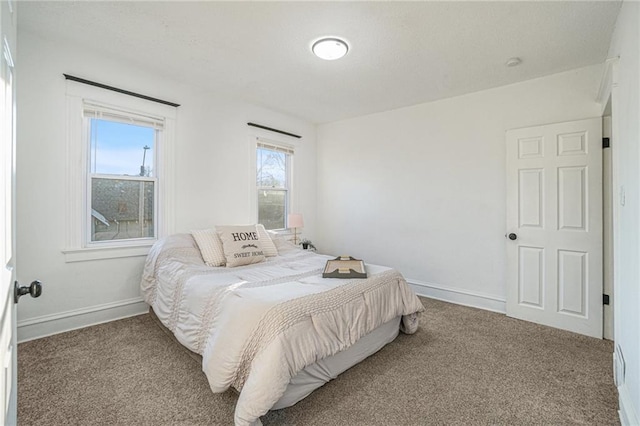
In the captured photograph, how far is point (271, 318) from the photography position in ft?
5.39

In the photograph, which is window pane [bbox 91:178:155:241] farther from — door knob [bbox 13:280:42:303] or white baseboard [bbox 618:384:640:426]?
white baseboard [bbox 618:384:640:426]

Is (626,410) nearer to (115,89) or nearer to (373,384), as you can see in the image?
(373,384)

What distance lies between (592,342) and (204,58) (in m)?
4.46

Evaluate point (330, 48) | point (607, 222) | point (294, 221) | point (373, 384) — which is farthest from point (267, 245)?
point (607, 222)

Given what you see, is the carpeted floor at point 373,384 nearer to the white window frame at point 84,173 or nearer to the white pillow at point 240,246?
the white window frame at point 84,173

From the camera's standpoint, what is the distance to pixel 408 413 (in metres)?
1.70

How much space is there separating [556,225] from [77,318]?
4763 mm

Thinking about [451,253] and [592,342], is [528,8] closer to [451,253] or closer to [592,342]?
[451,253]

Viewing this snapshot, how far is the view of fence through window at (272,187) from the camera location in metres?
4.32

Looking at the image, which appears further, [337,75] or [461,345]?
[337,75]

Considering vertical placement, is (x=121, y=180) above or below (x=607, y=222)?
above

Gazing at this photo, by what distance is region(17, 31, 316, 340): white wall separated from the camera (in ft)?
8.09

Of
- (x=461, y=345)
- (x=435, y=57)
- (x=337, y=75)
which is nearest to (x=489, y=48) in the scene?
(x=435, y=57)

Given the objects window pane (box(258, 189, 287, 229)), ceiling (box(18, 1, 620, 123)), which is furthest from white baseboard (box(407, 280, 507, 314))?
ceiling (box(18, 1, 620, 123))
